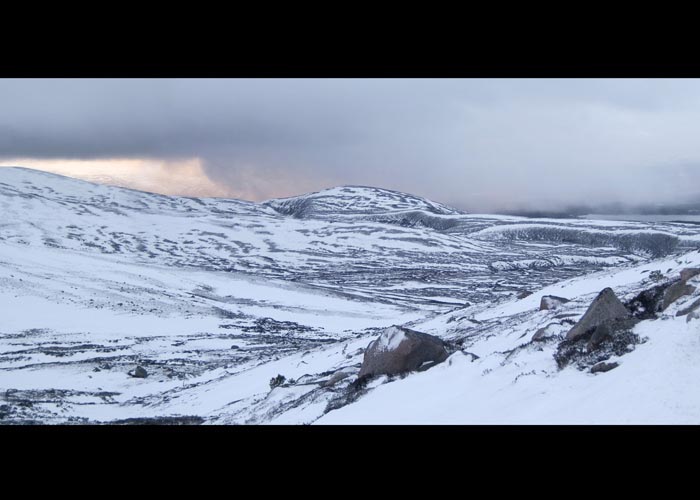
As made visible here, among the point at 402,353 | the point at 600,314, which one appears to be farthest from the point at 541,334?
the point at 402,353

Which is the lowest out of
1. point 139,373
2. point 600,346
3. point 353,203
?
point 139,373

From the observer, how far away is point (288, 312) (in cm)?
3484

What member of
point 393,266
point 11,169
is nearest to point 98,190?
point 11,169

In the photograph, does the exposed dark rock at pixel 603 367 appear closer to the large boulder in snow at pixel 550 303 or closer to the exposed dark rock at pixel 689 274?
the exposed dark rock at pixel 689 274

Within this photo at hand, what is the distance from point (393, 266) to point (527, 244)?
113 feet

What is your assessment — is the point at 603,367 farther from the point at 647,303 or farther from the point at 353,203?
the point at 353,203

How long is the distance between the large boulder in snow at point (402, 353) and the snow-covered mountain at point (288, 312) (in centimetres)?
41

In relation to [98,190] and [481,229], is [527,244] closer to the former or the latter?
[481,229]

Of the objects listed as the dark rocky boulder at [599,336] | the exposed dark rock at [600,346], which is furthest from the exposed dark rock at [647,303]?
the dark rocky boulder at [599,336]

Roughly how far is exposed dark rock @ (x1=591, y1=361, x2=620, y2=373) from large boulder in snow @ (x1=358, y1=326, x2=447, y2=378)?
3876 mm

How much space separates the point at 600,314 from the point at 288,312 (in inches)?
1051

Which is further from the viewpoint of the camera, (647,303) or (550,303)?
(550,303)

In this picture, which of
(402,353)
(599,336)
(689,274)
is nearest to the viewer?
(599,336)

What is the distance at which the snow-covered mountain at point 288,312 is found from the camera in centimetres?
817
